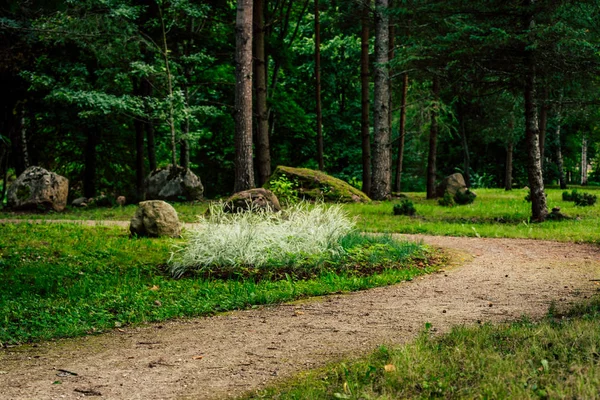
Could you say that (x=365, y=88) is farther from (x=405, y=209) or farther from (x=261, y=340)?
(x=261, y=340)

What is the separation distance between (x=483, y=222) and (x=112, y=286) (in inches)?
372

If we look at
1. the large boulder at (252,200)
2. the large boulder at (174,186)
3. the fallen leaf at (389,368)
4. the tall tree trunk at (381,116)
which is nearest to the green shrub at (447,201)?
the tall tree trunk at (381,116)

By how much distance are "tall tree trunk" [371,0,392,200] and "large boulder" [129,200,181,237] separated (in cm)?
966

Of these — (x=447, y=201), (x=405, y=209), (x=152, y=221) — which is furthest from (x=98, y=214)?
(x=447, y=201)

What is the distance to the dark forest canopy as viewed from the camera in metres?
13.4

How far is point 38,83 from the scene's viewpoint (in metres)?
19.0

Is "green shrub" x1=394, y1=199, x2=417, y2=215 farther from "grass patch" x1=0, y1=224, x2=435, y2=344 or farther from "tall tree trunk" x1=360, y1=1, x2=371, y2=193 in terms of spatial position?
"tall tree trunk" x1=360, y1=1, x2=371, y2=193

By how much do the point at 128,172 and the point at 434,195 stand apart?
14.5 m

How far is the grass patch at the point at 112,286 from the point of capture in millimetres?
6234

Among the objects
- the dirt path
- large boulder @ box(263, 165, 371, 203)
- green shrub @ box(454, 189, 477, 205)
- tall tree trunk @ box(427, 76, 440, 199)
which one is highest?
tall tree trunk @ box(427, 76, 440, 199)

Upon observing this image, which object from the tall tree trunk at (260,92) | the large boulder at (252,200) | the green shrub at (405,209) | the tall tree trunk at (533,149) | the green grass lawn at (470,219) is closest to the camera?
the green grass lawn at (470,219)

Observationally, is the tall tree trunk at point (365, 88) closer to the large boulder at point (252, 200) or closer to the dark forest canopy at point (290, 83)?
the dark forest canopy at point (290, 83)

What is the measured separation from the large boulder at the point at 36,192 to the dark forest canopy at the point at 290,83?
7.29ft

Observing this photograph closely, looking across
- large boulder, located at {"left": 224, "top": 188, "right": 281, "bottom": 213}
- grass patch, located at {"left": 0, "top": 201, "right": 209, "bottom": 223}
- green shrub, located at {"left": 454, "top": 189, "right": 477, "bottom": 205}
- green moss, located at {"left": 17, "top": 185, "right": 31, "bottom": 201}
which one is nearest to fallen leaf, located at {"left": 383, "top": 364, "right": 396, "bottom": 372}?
large boulder, located at {"left": 224, "top": 188, "right": 281, "bottom": 213}
